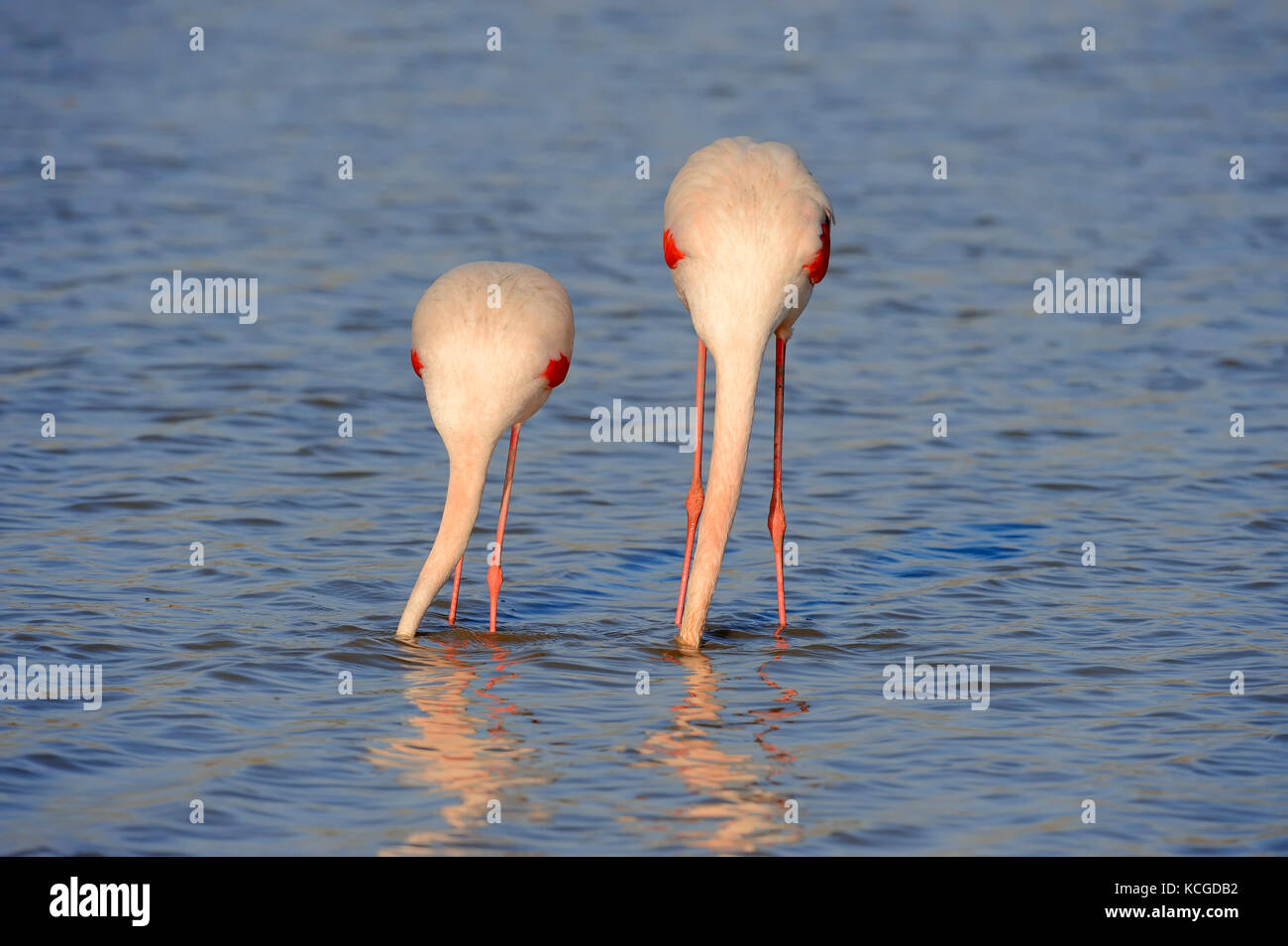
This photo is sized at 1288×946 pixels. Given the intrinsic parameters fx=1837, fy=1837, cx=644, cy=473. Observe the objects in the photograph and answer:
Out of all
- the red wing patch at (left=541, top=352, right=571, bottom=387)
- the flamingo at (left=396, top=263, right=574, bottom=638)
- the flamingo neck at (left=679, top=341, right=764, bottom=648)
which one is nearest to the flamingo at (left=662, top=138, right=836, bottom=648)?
the flamingo neck at (left=679, top=341, right=764, bottom=648)

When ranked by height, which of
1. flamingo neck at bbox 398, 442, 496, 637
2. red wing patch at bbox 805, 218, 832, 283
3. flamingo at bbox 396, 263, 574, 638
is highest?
red wing patch at bbox 805, 218, 832, 283

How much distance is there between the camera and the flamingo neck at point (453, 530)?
881cm

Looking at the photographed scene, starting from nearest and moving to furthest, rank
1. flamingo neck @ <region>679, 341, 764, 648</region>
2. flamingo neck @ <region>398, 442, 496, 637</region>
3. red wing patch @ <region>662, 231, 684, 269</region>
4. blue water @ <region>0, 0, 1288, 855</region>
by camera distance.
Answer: blue water @ <region>0, 0, 1288, 855</region>
flamingo neck @ <region>679, 341, 764, 648</region>
flamingo neck @ <region>398, 442, 496, 637</region>
red wing patch @ <region>662, 231, 684, 269</region>

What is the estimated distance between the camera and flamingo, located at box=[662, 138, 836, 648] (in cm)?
870

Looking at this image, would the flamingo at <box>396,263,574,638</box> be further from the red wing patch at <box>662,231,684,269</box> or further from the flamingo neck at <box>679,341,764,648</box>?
the flamingo neck at <box>679,341,764,648</box>

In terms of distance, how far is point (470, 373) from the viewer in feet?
Result: 29.0

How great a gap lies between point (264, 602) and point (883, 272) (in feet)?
30.9

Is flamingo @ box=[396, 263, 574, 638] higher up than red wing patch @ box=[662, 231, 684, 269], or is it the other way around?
red wing patch @ box=[662, 231, 684, 269]

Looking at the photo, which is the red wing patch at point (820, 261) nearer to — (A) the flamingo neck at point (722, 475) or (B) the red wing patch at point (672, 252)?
(A) the flamingo neck at point (722, 475)

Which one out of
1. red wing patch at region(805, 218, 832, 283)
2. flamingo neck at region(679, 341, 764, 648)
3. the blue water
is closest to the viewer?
the blue water

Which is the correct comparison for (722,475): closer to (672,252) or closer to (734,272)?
(734,272)

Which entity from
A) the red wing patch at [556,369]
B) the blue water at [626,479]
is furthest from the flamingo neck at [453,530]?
the red wing patch at [556,369]

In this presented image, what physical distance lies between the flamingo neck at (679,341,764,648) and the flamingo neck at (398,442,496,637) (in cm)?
111
